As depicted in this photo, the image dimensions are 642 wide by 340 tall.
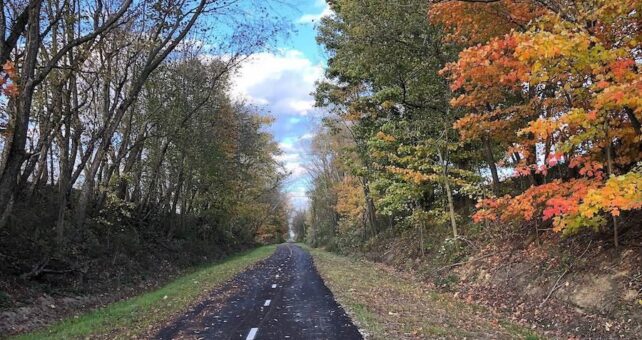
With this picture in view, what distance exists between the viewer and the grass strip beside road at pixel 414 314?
928cm

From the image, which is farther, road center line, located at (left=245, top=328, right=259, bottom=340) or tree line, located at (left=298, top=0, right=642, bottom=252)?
road center line, located at (left=245, top=328, right=259, bottom=340)

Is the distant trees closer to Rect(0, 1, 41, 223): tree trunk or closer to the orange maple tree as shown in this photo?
Rect(0, 1, 41, 223): tree trunk

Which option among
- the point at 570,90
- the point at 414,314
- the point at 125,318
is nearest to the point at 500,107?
the point at 570,90

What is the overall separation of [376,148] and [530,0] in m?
12.9

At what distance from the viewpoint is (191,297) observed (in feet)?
51.0

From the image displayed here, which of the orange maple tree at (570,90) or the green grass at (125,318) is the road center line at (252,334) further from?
the orange maple tree at (570,90)

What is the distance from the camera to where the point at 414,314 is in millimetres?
11297

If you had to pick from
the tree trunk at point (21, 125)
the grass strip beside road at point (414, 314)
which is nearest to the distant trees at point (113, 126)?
the tree trunk at point (21, 125)

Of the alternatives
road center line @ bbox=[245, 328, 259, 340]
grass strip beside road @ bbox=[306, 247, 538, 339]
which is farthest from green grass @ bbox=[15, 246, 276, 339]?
grass strip beside road @ bbox=[306, 247, 538, 339]

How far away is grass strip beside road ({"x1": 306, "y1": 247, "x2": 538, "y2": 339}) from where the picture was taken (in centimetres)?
928

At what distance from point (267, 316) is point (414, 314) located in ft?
10.9

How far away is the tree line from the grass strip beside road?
230 cm

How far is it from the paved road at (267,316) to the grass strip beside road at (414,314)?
1.48ft

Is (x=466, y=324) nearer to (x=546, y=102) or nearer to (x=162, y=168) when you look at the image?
(x=546, y=102)
